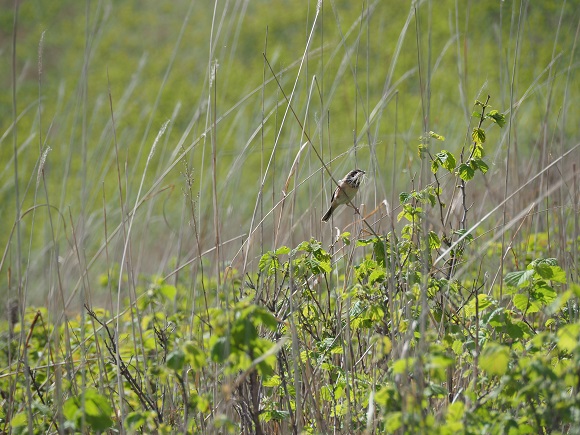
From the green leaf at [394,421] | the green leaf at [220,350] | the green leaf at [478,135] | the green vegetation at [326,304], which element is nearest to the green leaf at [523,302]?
the green vegetation at [326,304]

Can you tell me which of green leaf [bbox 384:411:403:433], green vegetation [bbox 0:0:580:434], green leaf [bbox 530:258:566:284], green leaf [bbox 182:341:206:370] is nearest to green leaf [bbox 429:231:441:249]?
green vegetation [bbox 0:0:580:434]

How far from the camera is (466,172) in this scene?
7.26ft

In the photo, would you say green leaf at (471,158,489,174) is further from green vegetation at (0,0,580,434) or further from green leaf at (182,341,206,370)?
green leaf at (182,341,206,370)

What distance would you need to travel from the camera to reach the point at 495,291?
2.83m

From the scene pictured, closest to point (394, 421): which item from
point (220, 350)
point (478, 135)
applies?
point (220, 350)

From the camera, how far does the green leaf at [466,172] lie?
2207 millimetres

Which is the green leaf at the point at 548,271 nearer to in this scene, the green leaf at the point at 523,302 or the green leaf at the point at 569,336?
the green leaf at the point at 523,302

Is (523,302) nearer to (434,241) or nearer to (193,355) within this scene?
(434,241)

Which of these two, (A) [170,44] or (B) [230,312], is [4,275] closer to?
(B) [230,312]

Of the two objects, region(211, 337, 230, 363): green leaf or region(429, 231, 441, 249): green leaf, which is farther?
region(429, 231, 441, 249): green leaf

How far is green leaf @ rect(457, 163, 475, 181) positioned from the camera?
2207mm

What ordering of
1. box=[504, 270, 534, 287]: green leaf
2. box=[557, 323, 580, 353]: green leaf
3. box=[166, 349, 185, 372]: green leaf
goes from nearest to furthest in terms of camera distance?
box=[557, 323, 580, 353]: green leaf < box=[166, 349, 185, 372]: green leaf < box=[504, 270, 534, 287]: green leaf

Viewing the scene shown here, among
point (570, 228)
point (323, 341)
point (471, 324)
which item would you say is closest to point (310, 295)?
point (323, 341)

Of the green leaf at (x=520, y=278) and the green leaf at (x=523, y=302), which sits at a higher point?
the green leaf at (x=520, y=278)
